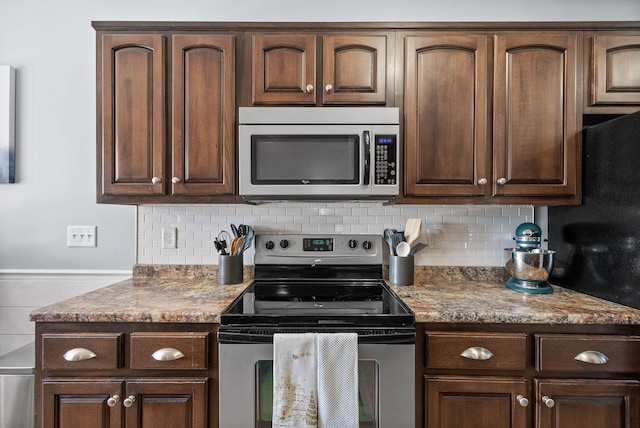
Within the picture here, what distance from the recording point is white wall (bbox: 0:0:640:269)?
1.97 m

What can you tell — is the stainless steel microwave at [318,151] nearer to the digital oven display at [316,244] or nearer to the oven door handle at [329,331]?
the digital oven display at [316,244]

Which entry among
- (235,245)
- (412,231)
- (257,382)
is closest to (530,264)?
(412,231)

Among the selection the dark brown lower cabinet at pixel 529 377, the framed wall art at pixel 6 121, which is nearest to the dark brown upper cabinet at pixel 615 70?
the dark brown lower cabinet at pixel 529 377

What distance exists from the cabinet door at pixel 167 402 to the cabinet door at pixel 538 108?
1.63 meters

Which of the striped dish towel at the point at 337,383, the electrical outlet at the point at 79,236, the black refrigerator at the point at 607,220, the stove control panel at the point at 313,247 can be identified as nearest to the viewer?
the striped dish towel at the point at 337,383

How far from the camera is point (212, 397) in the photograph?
4.17 ft

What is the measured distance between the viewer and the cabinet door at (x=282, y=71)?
5.32ft

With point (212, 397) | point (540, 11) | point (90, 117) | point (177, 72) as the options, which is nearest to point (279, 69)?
point (177, 72)

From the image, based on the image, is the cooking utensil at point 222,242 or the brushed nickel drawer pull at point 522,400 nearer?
the brushed nickel drawer pull at point 522,400

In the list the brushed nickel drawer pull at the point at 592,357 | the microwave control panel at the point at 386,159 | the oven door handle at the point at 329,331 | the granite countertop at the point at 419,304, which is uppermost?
the microwave control panel at the point at 386,159

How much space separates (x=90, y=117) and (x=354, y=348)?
2.01 meters

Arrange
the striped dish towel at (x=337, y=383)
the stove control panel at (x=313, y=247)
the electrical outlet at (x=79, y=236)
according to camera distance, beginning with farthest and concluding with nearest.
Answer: the electrical outlet at (x=79, y=236) < the stove control panel at (x=313, y=247) < the striped dish towel at (x=337, y=383)

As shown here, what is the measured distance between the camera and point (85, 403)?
1257 mm

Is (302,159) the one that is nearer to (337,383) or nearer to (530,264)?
(337,383)
